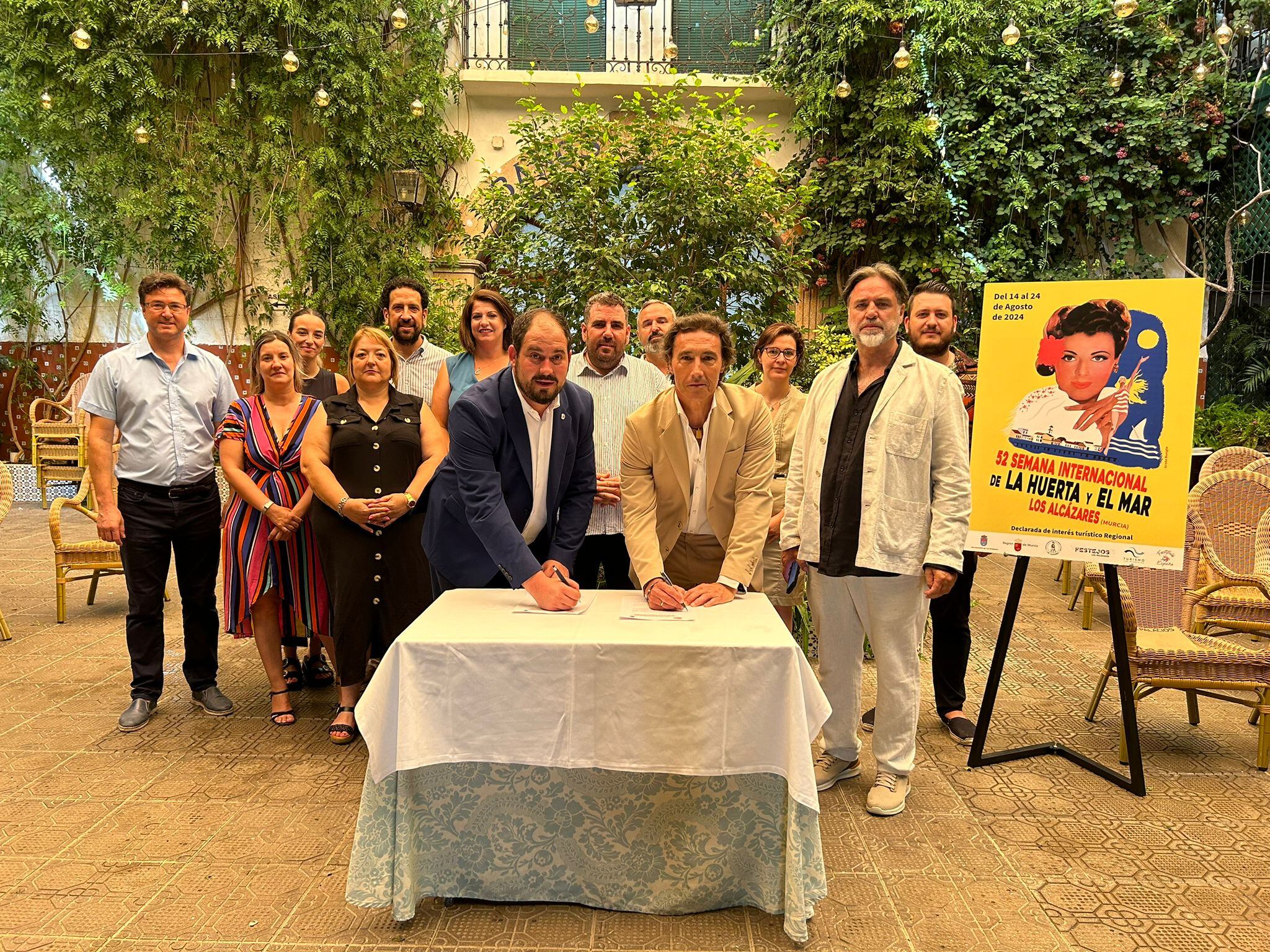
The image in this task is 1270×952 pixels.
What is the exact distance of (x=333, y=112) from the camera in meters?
10.7

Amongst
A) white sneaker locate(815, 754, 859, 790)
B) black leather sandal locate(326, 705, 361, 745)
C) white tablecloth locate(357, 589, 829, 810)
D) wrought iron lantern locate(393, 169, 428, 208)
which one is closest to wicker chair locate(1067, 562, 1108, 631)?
white sneaker locate(815, 754, 859, 790)

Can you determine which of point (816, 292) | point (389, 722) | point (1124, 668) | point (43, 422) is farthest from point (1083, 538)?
point (43, 422)

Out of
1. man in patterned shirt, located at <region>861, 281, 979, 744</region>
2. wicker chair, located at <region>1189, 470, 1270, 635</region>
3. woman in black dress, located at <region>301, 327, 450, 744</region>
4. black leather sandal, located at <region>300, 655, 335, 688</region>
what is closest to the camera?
woman in black dress, located at <region>301, 327, 450, 744</region>

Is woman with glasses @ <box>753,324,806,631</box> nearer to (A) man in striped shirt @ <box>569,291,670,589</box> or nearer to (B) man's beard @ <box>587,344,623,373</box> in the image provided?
(A) man in striped shirt @ <box>569,291,670,589</box>

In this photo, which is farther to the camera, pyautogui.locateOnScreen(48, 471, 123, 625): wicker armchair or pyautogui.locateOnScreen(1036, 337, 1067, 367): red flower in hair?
pyautogui.locateOnScreen(48, 471, 123, 625): wicker armchair

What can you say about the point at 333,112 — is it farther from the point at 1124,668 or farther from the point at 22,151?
the point at 1124,668

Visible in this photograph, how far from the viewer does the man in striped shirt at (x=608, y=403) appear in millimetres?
3969

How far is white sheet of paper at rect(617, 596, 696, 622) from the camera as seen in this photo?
8.77 feet

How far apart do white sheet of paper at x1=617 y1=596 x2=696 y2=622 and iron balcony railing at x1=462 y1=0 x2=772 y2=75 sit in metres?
10.3

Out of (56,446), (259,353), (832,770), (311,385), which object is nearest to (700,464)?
(832,770)

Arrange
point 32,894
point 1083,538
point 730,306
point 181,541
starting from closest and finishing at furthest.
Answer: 1. point 32,894
2. point 1083,538
3. point 181,541
4. point 730,306

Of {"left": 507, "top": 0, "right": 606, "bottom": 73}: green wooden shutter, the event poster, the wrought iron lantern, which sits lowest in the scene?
the event poster

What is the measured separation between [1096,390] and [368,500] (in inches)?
117

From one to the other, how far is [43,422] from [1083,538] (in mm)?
10578
